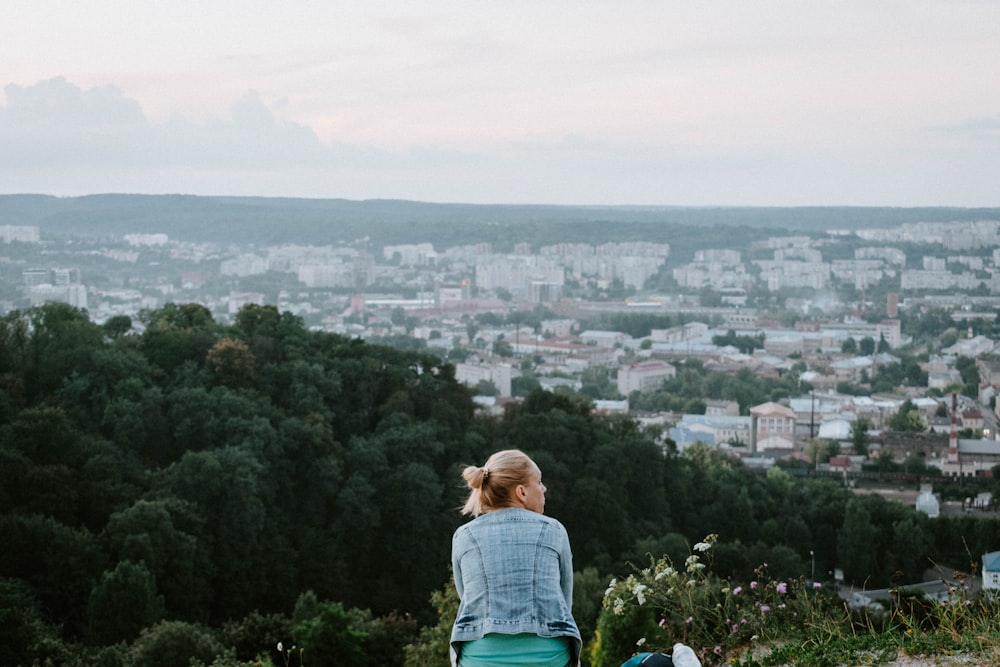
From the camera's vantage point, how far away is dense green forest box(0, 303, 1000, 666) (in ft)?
35.2

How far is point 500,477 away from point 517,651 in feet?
1.26

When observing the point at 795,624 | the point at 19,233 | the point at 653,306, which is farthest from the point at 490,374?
the point at 795,624

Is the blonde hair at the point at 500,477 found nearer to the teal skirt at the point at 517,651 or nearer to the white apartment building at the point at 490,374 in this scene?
the teal skirt at the point at 517,651

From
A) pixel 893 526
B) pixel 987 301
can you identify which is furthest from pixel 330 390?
pixel 987 301

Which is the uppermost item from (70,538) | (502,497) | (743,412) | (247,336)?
(502,497)

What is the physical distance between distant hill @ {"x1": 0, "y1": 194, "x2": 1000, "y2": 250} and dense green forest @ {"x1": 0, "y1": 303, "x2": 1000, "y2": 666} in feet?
213

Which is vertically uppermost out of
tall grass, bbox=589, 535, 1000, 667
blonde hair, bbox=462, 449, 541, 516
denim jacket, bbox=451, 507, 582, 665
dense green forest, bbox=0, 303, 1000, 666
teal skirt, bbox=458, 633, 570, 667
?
blonde hair, bbox=462, 449, 541, 516

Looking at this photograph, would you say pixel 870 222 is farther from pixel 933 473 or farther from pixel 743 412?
pixel 933 473

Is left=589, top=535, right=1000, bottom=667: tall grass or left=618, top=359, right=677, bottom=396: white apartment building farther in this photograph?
left=618, top=359, right=677, bottom=396: white apartment building

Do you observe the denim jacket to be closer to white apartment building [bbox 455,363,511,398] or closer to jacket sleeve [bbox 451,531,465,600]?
jacket sleeve [bbox 451,531,465,600]

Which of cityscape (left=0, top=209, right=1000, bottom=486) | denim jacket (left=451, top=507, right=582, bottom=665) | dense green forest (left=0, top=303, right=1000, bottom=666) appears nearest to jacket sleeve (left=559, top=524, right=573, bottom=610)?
denim jacket (left=451, top=507, right=582, bottom=665)

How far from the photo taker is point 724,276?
9681cm

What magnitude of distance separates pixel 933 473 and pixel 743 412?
16380mm

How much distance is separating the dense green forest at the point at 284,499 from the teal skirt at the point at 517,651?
16.6 ft
